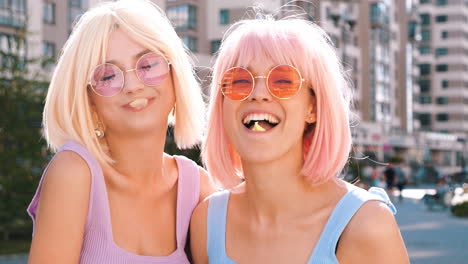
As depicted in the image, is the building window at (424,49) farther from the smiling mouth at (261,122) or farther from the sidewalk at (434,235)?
the smiling mouth at (261,122)

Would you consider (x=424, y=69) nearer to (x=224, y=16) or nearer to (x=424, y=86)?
(x=424, y=86)

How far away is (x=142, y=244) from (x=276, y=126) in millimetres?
838

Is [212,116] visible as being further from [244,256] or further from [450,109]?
[450,109]

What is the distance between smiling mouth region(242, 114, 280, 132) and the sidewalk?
35.5 feet

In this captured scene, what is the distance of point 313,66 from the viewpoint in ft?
9.07

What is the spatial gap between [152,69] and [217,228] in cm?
74

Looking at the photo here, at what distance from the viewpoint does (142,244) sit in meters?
3.09

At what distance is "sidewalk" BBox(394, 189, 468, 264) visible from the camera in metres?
13.7

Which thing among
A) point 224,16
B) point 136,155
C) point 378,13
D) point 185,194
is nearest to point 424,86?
point 378,13

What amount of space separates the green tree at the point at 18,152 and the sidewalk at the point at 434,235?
28.0 feet

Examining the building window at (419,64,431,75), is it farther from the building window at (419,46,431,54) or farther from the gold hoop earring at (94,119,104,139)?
the gold hoop earring at (94,119,104,139)

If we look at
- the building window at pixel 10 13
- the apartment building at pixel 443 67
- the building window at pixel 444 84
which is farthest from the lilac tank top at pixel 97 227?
the building window at pixel 444 84

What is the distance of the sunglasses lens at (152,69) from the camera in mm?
3008

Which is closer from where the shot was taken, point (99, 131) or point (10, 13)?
point (99, 131)
